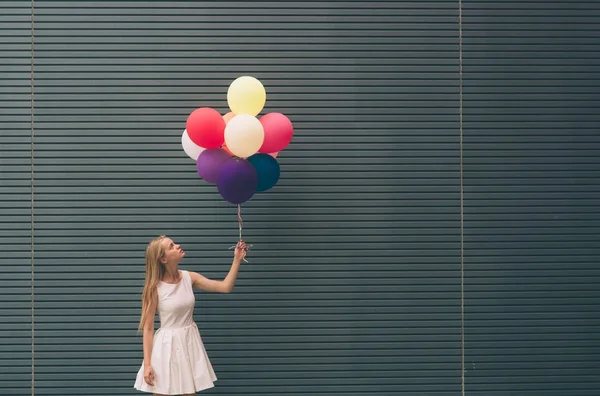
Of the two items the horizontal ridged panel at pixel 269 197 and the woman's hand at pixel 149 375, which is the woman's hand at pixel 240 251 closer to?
the horizontal ridged panel at pixel 269 197

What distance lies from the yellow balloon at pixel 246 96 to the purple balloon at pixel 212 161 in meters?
0.34

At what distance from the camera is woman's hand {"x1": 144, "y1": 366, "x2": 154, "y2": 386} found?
5738 mm

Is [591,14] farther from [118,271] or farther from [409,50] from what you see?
[118,271]

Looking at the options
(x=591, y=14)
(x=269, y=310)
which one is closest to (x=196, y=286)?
(x=269, y=310)

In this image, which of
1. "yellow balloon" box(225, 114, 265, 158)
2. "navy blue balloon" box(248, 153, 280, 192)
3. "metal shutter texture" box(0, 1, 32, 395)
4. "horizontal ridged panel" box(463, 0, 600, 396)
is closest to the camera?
"yellow balloon" box(225, 114, 265, 158)

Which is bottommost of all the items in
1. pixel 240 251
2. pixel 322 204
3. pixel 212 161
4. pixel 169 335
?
pixel 169 335

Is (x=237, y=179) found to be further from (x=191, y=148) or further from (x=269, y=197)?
(x=269, y=197)

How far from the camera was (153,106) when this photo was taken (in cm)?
666

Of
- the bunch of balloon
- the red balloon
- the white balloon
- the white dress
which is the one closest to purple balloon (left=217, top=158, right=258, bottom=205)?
the bunch of balloon

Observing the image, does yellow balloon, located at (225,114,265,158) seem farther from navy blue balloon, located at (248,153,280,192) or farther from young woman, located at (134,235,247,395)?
young woman, located at (134,235,247,395)

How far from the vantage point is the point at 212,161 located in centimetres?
586

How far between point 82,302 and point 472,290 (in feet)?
10.8

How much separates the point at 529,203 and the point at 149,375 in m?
3.45

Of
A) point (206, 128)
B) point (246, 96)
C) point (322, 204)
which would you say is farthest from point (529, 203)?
point (206, 128)
